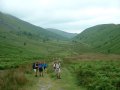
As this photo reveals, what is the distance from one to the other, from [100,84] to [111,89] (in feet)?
5.98

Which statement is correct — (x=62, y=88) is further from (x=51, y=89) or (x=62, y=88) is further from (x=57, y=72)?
(x=57, y=72)

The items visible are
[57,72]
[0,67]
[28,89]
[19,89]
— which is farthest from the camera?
[0,67]

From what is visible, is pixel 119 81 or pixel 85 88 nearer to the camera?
pixel 119 81

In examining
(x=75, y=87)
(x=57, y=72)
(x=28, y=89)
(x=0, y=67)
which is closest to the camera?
(x=28, y=89)

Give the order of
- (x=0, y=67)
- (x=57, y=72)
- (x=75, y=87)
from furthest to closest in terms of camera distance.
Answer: (x=0, y=67)
(x=57, y=72)
(x=75, y=87)

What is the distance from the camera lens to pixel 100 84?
24.7 metres

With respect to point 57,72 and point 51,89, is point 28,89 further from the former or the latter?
point 57,72

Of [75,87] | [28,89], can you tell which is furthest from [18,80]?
[75,87]

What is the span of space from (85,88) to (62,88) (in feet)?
7.40

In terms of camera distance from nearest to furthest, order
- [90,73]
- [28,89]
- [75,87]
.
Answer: [28,89], [75,87], [90,73]

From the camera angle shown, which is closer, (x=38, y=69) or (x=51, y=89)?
(x=51, y=89)

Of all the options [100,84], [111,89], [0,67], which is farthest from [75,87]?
[0,67]

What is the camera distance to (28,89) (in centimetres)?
2627

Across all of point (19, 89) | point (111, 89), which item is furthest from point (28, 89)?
point (111, 89)
